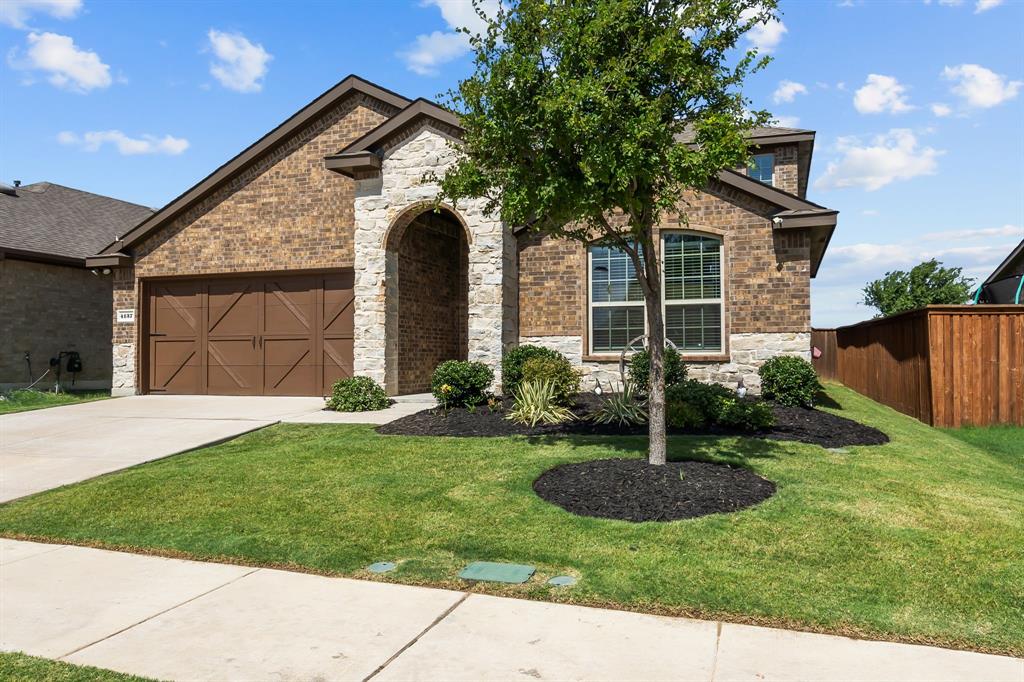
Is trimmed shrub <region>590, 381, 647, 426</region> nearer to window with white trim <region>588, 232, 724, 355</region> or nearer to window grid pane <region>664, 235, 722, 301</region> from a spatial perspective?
window with white trim <region>588, 232, 724, 355</region>

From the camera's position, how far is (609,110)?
20.5ft

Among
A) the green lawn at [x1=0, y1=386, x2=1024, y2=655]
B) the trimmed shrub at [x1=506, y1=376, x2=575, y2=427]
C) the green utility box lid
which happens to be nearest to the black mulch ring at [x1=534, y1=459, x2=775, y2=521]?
the green lawn at [x1=0, y1=386, x2=1024, y2=655]

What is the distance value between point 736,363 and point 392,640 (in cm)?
1066

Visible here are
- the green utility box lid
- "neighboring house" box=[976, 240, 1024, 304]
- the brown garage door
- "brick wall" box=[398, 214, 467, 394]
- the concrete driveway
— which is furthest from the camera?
"neighboring house" box=[976, 240, 1024, 304]

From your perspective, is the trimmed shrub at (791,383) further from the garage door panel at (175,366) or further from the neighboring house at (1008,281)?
the garage door panel at (175,366)

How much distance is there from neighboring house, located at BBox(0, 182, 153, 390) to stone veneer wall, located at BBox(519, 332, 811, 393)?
1347 cm

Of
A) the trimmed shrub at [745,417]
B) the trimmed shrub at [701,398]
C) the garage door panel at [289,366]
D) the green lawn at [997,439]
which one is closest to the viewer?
the trimmed shrub at [745,417]

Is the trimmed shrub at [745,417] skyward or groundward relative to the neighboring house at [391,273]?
groundward

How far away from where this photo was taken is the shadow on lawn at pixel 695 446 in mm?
7680

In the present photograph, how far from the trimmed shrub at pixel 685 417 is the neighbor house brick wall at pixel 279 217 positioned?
8891 millimetres

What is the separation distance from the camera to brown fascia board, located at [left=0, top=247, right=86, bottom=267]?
17.5m

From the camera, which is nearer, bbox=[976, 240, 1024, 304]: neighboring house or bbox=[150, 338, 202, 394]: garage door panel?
bbox=[150, 338, 202, 394]: garage door panel

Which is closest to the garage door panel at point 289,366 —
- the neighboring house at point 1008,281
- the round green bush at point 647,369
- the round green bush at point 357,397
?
the round green bush at point 357,397

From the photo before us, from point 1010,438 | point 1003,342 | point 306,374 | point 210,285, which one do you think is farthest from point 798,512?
point 210,285
